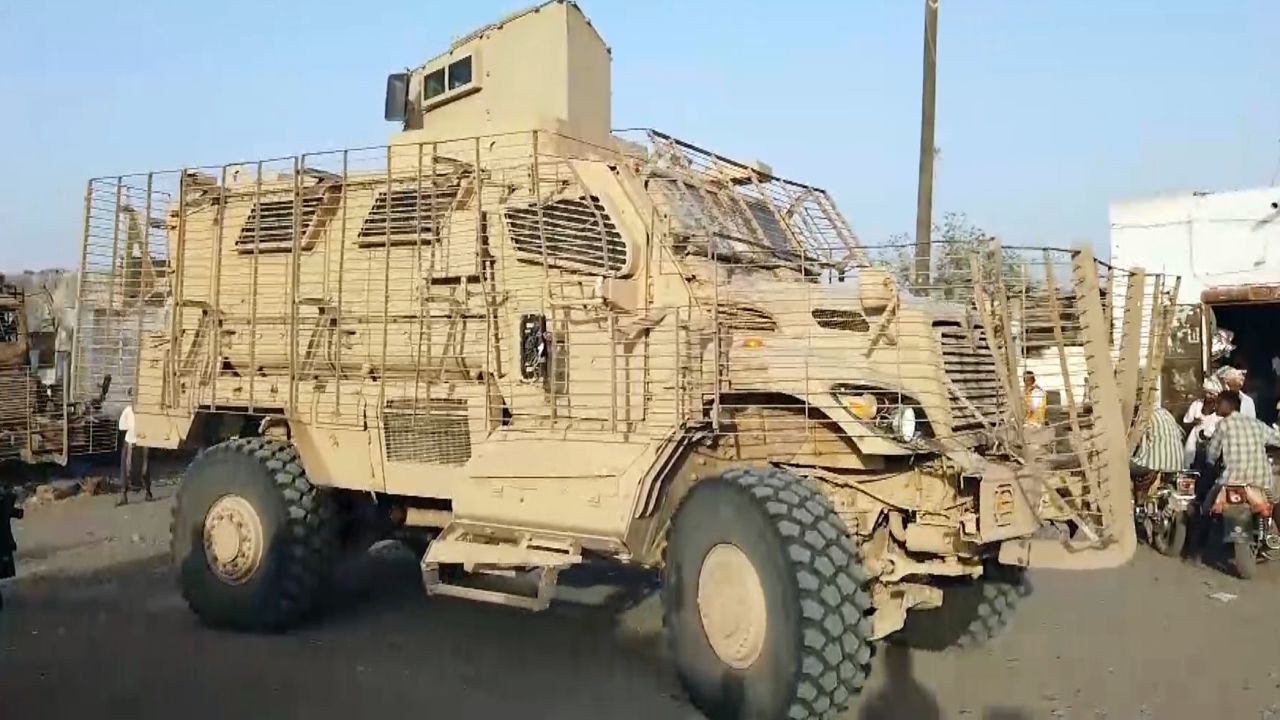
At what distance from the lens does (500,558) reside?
5645 mm

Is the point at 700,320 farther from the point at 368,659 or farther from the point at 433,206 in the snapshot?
the point at 368,659

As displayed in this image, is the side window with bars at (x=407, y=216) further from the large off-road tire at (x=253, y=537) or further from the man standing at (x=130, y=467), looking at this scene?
the man standing at (x=130, y=467)

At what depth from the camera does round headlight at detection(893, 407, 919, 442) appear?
483cm

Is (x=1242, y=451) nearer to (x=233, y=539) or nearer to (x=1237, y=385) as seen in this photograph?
(x=1237, y=385)

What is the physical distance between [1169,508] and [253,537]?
279 inches

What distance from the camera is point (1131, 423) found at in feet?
18.2

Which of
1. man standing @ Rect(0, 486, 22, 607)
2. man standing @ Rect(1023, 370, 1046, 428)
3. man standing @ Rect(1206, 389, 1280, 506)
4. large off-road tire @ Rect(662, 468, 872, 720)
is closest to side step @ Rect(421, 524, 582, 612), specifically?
large off-road tire @ Rect(662, 468, 872, 720)

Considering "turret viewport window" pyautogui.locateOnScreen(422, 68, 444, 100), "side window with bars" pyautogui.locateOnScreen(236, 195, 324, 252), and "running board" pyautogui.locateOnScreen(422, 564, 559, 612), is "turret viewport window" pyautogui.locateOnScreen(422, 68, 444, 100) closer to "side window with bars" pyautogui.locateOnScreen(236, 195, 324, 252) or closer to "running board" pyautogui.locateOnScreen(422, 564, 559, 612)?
"side window with bars" pyautogui.locateOnScreen(236, 195, 324, 252)

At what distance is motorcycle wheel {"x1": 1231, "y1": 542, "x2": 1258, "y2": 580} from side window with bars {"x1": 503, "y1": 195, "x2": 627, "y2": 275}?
5.53 meters

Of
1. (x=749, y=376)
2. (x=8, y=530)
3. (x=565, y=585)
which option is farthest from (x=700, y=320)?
(x=8, y=530)

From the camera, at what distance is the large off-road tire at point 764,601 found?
457 centimetres

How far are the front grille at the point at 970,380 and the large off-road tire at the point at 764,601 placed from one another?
2.65 ft

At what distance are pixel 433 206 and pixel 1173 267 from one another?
34.2 feet

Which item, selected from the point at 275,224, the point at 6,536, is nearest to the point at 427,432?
the point at 275,224
